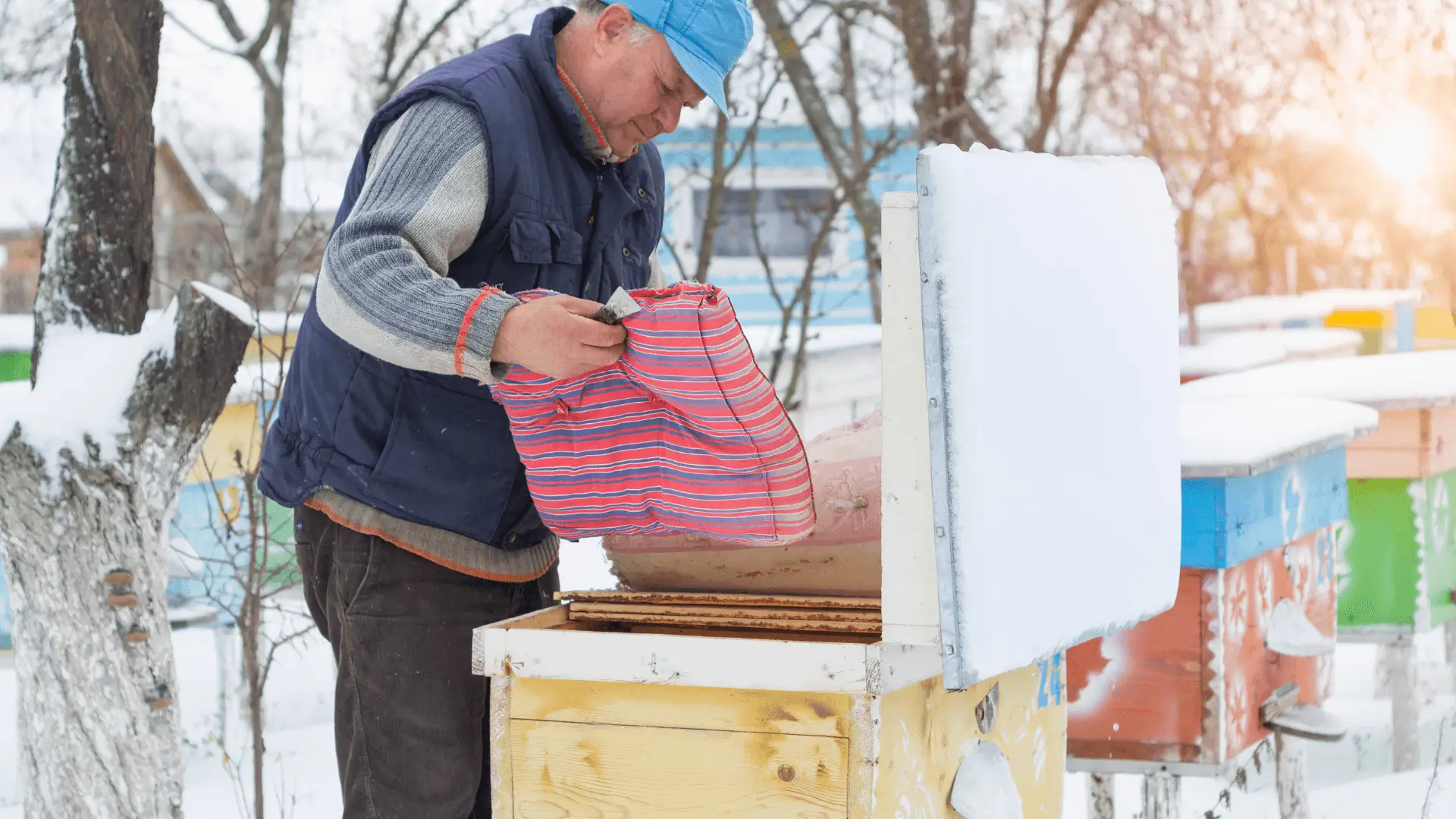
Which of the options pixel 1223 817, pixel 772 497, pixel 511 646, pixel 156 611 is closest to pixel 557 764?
pixel 511 646

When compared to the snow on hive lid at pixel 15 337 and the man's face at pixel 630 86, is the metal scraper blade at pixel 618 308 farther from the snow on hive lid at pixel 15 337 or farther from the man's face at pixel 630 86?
the snow on hive lid at pixel 15 337

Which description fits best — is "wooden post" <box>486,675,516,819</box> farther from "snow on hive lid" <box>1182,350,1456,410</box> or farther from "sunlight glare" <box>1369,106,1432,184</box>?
"sunlight glare" <box>1369,106,1432,184</box>

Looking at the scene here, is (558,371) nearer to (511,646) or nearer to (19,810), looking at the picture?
(511,646)

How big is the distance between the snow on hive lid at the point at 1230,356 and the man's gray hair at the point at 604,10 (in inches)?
185

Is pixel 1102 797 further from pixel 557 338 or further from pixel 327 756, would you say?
pixel 327 756

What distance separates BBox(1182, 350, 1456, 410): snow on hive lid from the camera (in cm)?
452

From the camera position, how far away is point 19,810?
14.6ft

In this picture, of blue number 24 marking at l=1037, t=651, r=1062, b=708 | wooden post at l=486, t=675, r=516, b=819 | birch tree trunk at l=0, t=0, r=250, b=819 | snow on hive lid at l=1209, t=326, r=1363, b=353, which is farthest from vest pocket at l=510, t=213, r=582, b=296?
snow on hive lid at l=1209, t=326, r=1363, b=353

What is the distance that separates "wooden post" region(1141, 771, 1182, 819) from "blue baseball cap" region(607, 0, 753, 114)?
2.05 m

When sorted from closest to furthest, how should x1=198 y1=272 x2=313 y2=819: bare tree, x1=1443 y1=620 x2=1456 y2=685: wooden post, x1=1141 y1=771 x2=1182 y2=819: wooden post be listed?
x1=1141 y1=771 x2=1182 y2=819: wooden post
x1=198 y1=272 x2=313 y2=819: bare tree
x1=1443 y1=620 x2=1456 y2=685: wooden post

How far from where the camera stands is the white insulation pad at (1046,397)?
175 centimetres

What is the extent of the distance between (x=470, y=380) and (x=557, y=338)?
42 cm

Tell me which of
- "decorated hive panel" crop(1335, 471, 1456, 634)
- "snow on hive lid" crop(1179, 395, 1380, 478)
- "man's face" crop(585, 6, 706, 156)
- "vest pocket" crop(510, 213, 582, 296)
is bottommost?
"decorated hive panel" crop(1335, 471, 1456, 634)

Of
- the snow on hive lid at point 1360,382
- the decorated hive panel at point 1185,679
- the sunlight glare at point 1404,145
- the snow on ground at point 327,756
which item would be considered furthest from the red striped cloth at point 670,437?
the sunlight glare at point 1404,145
